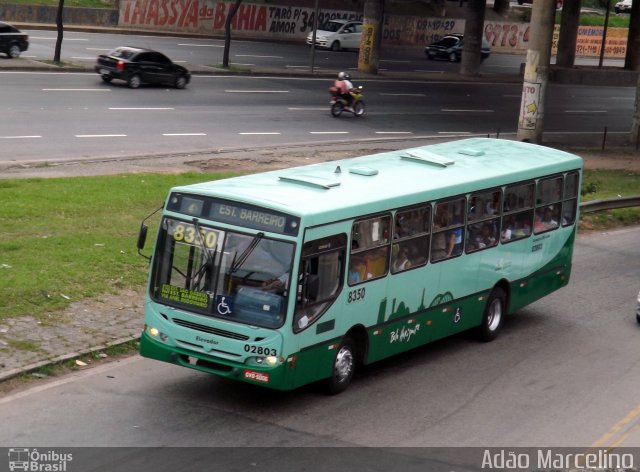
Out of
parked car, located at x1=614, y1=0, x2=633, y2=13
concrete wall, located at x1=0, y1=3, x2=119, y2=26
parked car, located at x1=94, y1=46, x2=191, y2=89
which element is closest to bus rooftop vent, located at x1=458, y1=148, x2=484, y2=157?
parked car, located at x1=94, y1=46, x2=191, y2=89

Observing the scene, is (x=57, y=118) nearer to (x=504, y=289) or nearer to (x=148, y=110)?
(x=148, y=110)

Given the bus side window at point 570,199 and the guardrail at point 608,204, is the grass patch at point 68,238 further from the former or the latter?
the guardrail at point 608,204

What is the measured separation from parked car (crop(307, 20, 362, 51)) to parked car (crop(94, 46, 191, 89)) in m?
25.0

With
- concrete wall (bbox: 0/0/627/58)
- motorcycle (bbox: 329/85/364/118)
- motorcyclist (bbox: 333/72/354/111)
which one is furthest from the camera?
concrete wall (bbox: 0/0/627/58)

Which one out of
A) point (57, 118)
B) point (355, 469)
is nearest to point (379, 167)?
point (355, 469)

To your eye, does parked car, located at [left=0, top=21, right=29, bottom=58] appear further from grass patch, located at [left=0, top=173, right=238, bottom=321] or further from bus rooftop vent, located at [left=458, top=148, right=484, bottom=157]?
bus rooftop vent, located at [left=458, top=148, right=484, bottom=157]

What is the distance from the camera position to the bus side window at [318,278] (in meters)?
12.1

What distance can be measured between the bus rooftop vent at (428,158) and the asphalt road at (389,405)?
257 centimetres

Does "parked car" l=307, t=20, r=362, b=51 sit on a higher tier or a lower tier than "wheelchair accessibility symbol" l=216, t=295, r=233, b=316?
higher

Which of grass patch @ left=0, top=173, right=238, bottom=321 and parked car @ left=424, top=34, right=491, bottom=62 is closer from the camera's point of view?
grass patch @ left=0, top=173, right=238, bottom=321

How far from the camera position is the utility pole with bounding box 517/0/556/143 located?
120 feet

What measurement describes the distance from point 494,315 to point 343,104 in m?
23.9

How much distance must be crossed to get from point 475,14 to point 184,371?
5129 centimetres

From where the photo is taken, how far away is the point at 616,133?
4484cm
